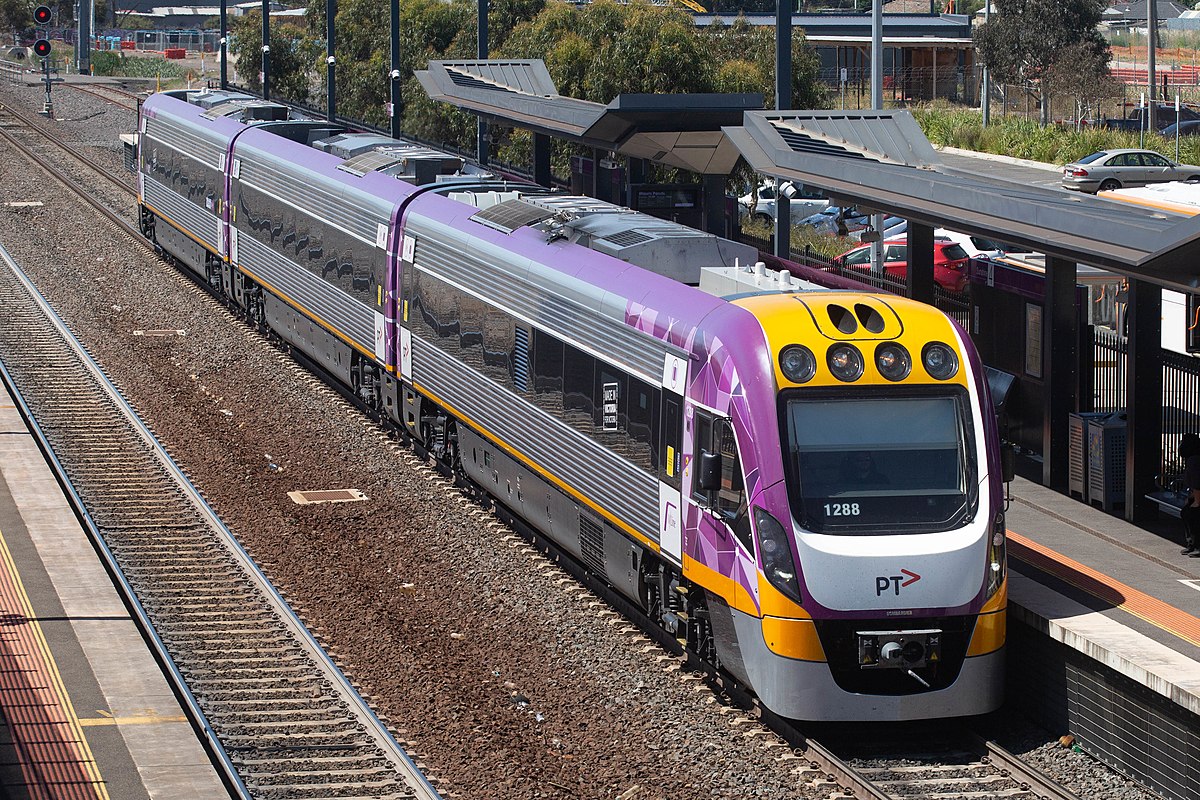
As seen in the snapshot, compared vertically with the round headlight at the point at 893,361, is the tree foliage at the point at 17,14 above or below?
above

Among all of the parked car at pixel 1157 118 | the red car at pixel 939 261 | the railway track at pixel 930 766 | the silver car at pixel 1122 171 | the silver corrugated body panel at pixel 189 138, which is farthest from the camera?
the parked car at pixel 1157 118

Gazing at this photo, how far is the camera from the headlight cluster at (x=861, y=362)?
1217cm

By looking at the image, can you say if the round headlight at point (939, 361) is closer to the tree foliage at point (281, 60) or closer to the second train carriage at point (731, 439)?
the second train carriage at point (731, 439)

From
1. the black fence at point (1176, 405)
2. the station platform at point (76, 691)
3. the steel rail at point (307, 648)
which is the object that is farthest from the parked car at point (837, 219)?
the station platform at point (76, 691)

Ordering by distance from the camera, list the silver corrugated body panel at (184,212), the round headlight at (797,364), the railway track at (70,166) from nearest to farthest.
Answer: the round headlight at (797,364)
the silver corrugated body panel at (184,212)
the railway track at (70,166)

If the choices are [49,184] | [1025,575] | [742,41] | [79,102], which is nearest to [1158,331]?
[1025,575]

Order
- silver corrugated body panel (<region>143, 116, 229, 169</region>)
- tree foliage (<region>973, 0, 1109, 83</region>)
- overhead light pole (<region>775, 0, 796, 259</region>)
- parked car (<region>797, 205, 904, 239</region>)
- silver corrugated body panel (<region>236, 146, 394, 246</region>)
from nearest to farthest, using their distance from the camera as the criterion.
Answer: overhead light pole (<region>775, 0, 796, 259</region>) → silver corrugated body panel (<region>236, 146, 394, 246</region>) → silver corrugated body panel (<region>143, 116, 229, 169</region>) → parked car (<region>797, 205, 904, 239</region>) → tree foliage (<region>973, 0, 1109, 83</region>)

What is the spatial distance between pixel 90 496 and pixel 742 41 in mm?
21123

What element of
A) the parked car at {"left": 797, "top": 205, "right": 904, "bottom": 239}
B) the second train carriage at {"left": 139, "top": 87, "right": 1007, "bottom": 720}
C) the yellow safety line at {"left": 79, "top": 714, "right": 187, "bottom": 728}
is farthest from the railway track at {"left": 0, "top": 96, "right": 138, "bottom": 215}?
the yellow safety line at {"left": 79, "top": 714, "right": 187, "bottom": 728}

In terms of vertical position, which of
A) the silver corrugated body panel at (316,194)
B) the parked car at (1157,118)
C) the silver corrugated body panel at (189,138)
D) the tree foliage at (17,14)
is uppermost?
the tree foliage at (17,14)

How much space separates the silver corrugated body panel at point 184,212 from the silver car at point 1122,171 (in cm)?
2328

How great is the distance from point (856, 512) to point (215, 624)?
6.53 metres

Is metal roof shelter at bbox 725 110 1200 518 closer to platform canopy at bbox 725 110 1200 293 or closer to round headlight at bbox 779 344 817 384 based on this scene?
platform canopy at bbox 725 110 1200 293

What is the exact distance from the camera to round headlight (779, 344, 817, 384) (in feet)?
39.9
